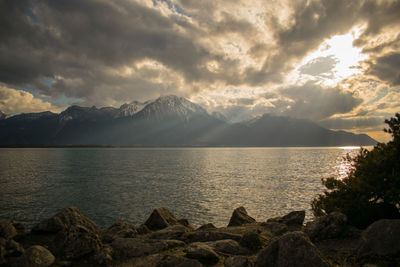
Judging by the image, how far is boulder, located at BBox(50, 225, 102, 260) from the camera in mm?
12977

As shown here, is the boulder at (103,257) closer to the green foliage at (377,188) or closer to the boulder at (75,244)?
the boulder at (75,244)

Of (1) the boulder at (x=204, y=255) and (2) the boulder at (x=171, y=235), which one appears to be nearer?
(1) the boulder at (x=204, y=255)

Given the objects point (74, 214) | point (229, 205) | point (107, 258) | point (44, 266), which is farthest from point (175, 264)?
point (229, 205)

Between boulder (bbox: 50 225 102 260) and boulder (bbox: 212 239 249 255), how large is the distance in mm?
7787

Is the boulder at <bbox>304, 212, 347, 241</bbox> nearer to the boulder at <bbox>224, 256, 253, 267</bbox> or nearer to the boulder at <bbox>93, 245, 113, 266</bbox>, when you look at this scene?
the boulder at <bbox>224, 256, 253, 267</bbox>

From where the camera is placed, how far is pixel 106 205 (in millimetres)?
38938

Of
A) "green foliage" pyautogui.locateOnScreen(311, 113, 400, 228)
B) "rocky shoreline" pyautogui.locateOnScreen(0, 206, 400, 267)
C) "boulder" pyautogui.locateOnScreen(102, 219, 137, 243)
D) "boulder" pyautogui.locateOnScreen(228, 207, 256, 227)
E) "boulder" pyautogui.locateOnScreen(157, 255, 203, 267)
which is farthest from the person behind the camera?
"boulder" pyautogui.locateOnScreen(228, 207, 256, 227)

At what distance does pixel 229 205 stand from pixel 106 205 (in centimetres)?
2246

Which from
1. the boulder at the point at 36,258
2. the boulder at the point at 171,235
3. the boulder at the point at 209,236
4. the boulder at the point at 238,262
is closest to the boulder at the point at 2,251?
the boulder at the point at 36,258

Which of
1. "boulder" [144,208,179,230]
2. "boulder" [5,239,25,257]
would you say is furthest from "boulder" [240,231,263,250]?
"boulder" [5,239,25,257]

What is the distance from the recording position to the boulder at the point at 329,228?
597 inches

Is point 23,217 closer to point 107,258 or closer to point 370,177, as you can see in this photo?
point 107,258

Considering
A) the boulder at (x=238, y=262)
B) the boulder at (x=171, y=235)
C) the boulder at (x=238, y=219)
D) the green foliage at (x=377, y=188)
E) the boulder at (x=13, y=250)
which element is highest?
the green foliage at (x=377, y=188)

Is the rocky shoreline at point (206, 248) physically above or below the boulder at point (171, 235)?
above
